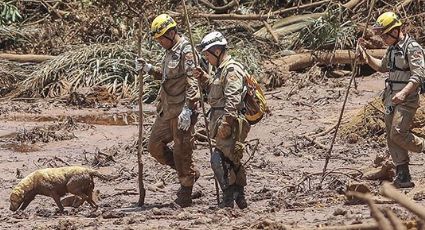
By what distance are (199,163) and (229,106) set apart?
3.76m

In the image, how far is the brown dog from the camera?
31.0 feet

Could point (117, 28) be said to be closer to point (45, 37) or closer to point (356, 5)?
point (45, 37)

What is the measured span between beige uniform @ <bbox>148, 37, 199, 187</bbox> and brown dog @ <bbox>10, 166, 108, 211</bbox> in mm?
727

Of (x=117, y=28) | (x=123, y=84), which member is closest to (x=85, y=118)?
(x=123, y=84)

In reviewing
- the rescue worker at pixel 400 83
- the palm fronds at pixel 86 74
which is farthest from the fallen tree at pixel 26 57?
the rescue worker at pixel 400 83

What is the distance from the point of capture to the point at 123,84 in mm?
17891

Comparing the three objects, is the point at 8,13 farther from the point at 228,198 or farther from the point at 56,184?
the point at 228,198

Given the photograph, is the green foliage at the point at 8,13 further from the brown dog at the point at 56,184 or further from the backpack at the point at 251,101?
the backpack at the point at 251,101

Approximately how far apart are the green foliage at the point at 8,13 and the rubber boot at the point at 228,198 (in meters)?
12.0

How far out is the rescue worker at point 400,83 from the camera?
9.51 metres

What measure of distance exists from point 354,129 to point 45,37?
7.99 m

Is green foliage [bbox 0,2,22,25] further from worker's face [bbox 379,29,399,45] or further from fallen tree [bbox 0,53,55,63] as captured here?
worker's face [bbox 379,29,399,45]

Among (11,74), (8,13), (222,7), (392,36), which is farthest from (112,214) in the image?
(8,13)

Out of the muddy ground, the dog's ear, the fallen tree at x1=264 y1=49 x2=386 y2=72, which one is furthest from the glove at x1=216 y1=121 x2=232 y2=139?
the fallen tree at x1=264 y1=49 x2=386 y2=72
